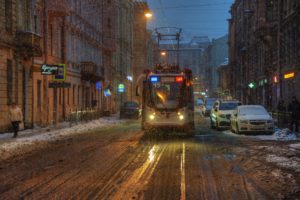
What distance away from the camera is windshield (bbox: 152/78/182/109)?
2541cm

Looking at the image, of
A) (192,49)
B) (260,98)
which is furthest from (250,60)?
(192,49)

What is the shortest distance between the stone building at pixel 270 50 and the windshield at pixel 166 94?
11.5 metres

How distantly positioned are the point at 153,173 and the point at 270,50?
1785 inches

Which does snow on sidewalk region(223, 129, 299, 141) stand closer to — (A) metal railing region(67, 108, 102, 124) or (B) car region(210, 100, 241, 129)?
(B) car region(210, 100, 241, 129)

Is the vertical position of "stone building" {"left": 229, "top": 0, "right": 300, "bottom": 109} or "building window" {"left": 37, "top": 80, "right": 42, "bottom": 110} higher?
"stone building" {"left": 229, "top": 0, "right": 300, "bottom": 109}

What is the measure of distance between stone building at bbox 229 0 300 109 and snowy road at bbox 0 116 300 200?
61.8 ft

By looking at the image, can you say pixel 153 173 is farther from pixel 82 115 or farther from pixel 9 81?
pixel 82 115

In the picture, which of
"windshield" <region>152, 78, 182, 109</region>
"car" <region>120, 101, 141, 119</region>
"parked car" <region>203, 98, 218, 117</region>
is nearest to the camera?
"windshield" <region>152, 78, 182, 109</region>

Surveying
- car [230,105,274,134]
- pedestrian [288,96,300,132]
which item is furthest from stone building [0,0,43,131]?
pedestrian [288,96,300,132]

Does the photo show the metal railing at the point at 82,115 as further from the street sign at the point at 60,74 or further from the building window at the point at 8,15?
the building window at the point at 8,15

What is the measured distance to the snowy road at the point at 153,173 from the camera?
1015cm

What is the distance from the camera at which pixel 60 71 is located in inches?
1270

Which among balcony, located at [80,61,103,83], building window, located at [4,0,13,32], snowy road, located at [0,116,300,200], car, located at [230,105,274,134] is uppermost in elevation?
building window, located at [4,0,13,32]

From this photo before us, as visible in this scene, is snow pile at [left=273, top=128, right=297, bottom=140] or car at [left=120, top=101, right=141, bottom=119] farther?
car at [left=120, top=101, right=141, bottom=119]
